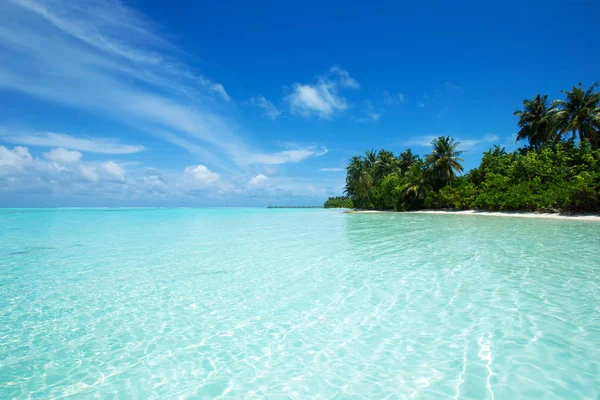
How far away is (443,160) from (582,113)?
12893 millimetres

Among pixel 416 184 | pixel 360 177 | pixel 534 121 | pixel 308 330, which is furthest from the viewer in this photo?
pixel 360 177

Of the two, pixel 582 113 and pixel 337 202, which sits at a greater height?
pixel 582 113

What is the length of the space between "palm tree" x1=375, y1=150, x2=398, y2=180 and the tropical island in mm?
6857

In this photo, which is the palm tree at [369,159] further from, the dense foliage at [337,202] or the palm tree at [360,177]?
the dense foliage at [337,202]

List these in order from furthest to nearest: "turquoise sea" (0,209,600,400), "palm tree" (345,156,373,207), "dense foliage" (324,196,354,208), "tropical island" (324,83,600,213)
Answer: "dense foliage" (324,196,354,208) → "palm tree" (345,156,373,207) → "tropical island" (324,83,600,213) → "turquoise sea" (0,209,600,400)

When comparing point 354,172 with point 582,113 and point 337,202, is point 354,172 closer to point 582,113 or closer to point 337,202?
point 582,113

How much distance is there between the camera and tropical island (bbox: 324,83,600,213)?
23.3 m

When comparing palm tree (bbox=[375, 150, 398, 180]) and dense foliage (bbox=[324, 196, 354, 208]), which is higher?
palm tree (bbox=[375, 150, 398, 180])

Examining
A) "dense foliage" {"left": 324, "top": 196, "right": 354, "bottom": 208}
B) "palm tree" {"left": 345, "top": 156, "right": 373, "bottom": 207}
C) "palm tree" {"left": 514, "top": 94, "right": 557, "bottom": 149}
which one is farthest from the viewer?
"dense foliage" {"left": 324, "top": 196, "right": 354, "bottom": 208}

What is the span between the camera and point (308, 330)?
4191mm

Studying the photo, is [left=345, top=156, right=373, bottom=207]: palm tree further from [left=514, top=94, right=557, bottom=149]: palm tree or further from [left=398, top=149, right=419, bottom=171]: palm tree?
[left=514, top=94, right=557, bottom=149]: palm tree

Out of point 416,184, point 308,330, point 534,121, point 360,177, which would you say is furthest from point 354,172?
point 308,330

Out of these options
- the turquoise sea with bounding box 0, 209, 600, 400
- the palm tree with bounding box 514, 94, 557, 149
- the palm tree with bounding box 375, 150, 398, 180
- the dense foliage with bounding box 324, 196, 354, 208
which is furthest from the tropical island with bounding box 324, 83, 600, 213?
the dense foliage with bounding box 324, 196, 354, 208

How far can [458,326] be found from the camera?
13.5 feet
